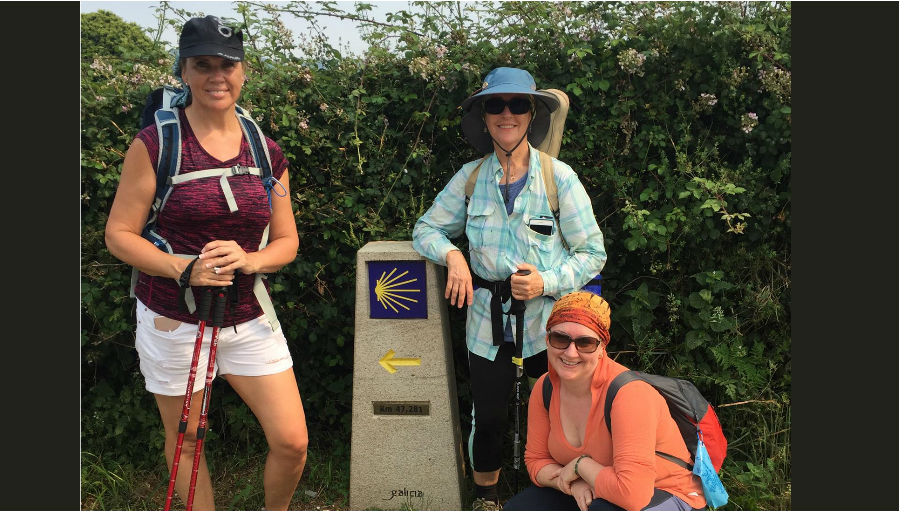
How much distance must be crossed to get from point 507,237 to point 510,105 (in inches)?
23.1

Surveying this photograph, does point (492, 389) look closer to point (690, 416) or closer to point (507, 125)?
point (690, 416)

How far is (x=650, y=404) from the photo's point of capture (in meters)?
2.91

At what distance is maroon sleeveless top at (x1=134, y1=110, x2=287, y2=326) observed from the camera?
118 inches

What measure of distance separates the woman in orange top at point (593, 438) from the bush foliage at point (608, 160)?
1188 mm

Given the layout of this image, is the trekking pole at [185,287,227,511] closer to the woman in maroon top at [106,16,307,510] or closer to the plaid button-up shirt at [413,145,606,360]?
the woman in maroon top at [106,16,307,510]

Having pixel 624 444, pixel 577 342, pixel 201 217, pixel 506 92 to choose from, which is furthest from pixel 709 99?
pixel 201 217

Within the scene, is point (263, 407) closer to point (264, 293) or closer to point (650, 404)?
point (264, 293)

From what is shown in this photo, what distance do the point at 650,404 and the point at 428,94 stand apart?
2.25m

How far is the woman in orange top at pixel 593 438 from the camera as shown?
2.84 m

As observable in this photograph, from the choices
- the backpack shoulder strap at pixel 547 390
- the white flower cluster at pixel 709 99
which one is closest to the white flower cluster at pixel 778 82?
the white flower cluster at pixel 709 99

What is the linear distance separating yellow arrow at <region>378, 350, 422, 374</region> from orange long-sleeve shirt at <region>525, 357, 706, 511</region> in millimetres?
798

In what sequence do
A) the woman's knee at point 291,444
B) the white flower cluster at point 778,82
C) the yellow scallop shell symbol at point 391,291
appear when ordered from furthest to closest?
1. the white flower cluster at point 778,82
2. the yellow scallop shell symbol at point 391,291
3. the woman's knee at point 291,444

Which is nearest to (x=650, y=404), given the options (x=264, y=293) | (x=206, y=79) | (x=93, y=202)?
(x=264, y=293)

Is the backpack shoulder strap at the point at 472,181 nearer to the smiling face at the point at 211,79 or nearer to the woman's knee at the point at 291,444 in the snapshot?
the smiling face at the point at 211,79
